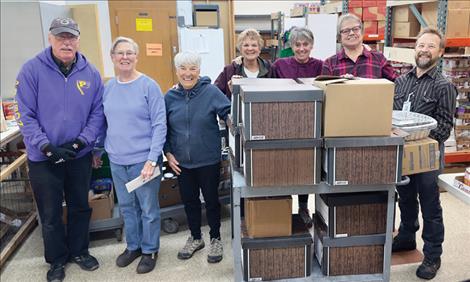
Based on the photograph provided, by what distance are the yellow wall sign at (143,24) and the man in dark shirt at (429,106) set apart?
4.69 metres

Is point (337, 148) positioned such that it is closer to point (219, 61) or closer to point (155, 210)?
point (155, 210)

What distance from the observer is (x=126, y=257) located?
272cm

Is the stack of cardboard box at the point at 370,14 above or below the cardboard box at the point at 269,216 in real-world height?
above

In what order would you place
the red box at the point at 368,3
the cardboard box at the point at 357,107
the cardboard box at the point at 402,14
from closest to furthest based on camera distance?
the cardboard box at the point at 357,107, the cardboard box at the point at 402,14, the red box at the point at 368,3

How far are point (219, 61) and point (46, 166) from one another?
4288mm

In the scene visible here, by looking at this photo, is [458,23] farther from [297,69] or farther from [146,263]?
[146,263]

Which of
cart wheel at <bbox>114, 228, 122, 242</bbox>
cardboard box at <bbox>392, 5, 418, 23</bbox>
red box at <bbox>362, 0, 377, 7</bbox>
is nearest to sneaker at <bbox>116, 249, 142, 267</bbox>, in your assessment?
cart wheel at <bbox>114, 228, 122, 242</bbox>

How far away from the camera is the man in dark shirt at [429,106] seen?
2285mm

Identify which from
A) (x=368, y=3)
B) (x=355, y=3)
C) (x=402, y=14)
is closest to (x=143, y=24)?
(x=355, y=3)

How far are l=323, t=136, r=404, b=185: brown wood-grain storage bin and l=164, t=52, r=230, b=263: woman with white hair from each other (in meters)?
0.78

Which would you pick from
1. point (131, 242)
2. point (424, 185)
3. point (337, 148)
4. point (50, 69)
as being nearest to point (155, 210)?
point (131, 242)

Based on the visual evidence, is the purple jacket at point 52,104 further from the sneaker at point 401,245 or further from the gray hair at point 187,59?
the sneaker at point 401,245

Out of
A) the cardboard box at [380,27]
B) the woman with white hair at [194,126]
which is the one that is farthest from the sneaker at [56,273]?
the cardboard box at [380,27]

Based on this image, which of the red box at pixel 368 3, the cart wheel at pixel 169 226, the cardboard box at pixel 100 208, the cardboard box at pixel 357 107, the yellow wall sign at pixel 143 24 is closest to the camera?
the cardboard box at pixel 357 107
